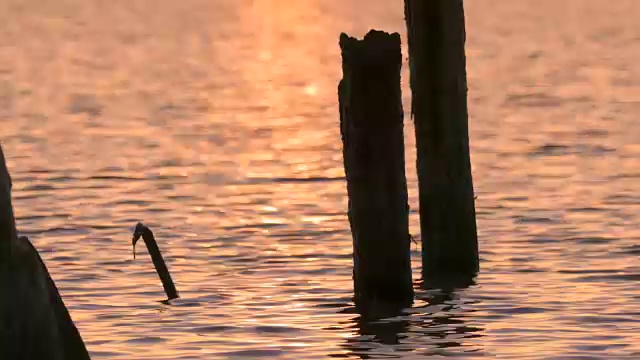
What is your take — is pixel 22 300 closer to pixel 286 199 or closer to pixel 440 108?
pixel 440 108

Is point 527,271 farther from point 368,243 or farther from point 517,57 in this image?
point 517,57

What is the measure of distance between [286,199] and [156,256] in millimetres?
9325

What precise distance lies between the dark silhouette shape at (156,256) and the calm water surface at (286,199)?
0.14 m

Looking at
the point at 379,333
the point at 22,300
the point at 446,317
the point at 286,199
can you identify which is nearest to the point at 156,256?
the point at 379,333

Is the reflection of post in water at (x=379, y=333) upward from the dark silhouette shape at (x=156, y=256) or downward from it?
downward

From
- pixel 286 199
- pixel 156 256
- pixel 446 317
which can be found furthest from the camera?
pixel 286 199

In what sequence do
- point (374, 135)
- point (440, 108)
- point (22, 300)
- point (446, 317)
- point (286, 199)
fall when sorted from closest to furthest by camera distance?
point (22, 300) → point (374, 135) → point (440, 108) → point (446, 317) → point (286, 199)

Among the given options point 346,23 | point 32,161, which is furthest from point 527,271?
point 346,23

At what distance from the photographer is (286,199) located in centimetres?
2514

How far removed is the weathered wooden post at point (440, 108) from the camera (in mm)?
15305

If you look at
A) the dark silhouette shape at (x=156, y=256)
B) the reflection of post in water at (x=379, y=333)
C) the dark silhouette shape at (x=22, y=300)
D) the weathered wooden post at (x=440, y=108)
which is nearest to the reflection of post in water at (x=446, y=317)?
the reflection of post in water at (x=379, y=333)

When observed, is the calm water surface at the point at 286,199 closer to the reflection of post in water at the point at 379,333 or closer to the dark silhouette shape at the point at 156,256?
the reflection of post in water at the point at 379,333

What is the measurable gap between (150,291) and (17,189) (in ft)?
29.2

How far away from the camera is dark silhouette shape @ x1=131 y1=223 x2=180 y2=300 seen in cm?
1513
